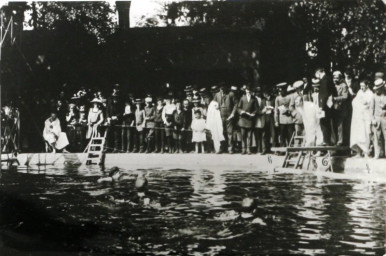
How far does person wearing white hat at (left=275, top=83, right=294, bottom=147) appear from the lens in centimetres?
456

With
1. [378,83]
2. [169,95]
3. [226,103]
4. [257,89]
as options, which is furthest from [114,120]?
[378,83]

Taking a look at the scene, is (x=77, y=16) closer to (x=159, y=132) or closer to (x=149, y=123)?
(x=149, y=123)

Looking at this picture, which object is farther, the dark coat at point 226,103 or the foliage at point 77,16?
the foliage at point 77,16

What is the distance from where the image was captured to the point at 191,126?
15.8 ft

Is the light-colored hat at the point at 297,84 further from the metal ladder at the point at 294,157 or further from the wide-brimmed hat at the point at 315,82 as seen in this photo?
the metal ladder at the point at 294,157

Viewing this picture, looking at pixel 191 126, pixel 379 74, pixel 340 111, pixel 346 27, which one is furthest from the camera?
pixel 191 126

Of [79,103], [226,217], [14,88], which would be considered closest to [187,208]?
[226,217]

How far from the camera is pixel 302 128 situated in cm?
464

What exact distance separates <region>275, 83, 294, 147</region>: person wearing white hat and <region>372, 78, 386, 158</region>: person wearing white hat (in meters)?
0.72

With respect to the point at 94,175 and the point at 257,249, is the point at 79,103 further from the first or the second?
the point at 257,249

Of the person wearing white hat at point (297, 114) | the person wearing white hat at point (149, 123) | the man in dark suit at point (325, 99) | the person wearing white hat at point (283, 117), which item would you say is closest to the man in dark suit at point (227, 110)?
the person wearing white hat at point (283, 117)

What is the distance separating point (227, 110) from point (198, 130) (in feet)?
1.08

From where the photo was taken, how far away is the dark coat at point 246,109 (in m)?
4.73

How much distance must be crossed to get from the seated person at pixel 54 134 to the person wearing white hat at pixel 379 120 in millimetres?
2845
